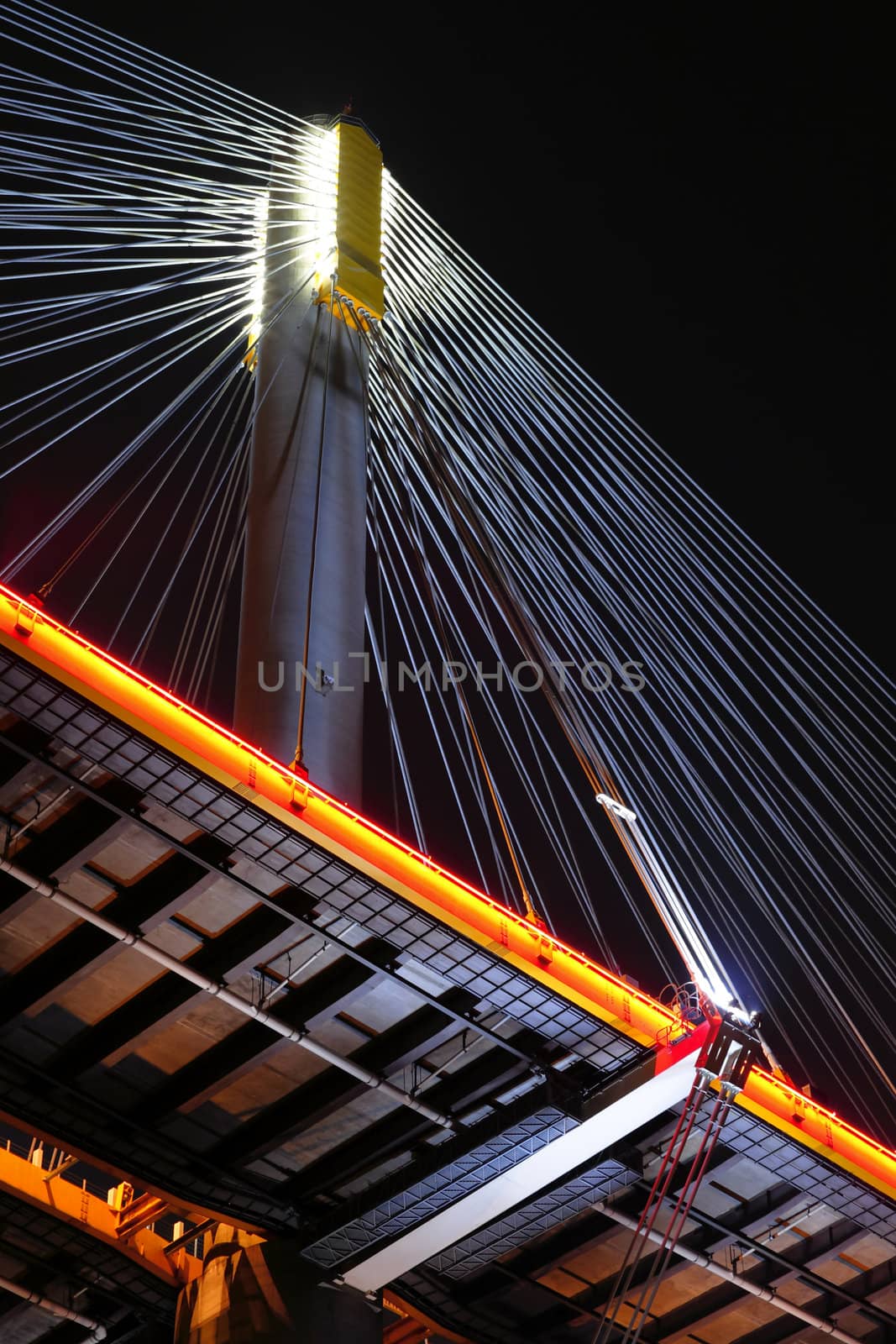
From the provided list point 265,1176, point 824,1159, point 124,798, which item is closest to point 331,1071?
point 265,1176

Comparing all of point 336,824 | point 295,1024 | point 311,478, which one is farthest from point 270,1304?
point 311,478

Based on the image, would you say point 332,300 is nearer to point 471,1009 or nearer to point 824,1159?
point 471,1009

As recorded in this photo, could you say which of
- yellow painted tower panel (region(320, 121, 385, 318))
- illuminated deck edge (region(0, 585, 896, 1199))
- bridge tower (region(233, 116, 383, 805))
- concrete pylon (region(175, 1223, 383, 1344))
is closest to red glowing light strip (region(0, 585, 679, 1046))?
illuminated deck edge (region(0, 585, 896, 1199))

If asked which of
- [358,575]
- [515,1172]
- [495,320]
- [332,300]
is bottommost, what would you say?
[515,1172]

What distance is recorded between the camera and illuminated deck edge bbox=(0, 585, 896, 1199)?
2564 cm

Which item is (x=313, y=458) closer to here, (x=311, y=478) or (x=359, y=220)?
(x=311, y=478)

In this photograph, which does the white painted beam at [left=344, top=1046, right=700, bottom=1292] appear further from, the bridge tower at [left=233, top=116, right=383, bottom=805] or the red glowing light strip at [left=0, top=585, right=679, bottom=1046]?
the bridge tower at [left=233, top=116, right=383, bottom=805]

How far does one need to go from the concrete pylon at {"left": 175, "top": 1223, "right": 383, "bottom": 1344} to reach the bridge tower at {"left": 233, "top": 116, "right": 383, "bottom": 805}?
1171cm

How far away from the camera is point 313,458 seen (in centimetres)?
4500

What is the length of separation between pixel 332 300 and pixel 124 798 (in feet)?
76.7

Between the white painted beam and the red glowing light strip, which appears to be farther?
the white painted beam

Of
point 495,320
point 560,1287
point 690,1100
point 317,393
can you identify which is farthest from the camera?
point 317,393

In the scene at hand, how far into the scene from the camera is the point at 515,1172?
3089cm

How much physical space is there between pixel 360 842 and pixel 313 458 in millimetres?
19485
